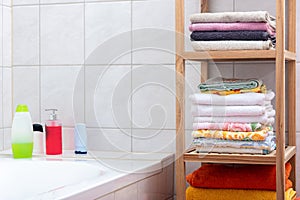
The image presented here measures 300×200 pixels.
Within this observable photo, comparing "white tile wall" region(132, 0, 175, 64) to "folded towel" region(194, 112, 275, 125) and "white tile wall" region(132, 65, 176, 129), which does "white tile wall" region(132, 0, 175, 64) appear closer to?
"white tile wall" region(132, 65, 176, 129)

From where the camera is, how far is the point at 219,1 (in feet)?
8.30

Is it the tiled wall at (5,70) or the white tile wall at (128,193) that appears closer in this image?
the white tile wall at (128,193)

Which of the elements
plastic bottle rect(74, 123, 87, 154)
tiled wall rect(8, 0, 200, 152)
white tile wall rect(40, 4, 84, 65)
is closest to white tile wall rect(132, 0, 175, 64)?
tiled wall rect(8, 0, 200, 152)

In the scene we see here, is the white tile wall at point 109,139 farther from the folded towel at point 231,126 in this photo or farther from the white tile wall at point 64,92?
the folded towel at point 231,126

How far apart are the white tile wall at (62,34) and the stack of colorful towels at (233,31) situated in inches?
29.2

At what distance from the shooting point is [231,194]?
7.17 feet

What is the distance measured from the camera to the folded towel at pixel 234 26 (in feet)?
6.82

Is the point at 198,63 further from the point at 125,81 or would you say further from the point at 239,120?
the point at 239,120

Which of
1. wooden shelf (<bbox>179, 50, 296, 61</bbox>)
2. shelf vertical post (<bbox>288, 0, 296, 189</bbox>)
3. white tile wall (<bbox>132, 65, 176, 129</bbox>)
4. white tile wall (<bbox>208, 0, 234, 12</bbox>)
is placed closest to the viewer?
wooden shelf (<bbox>179, 50, 296, 61</bbox>)

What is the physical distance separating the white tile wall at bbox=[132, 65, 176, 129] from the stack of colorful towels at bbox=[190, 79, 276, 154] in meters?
0.43

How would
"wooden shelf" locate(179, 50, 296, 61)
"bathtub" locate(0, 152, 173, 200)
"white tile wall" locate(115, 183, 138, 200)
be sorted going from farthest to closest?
"bathtub" locate(0, 152, 173, 200), "wooden shelf" locate(179, 50, 296, 61), "white tile wall" locate(115, 183, 138, 200)

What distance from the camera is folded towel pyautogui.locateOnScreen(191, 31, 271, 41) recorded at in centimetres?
207

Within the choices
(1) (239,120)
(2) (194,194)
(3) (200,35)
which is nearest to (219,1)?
(3) (200,35)

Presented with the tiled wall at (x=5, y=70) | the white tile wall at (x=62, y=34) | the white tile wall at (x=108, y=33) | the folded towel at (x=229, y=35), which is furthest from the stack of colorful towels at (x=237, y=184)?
the tiled wall at (x=5, y=70)
